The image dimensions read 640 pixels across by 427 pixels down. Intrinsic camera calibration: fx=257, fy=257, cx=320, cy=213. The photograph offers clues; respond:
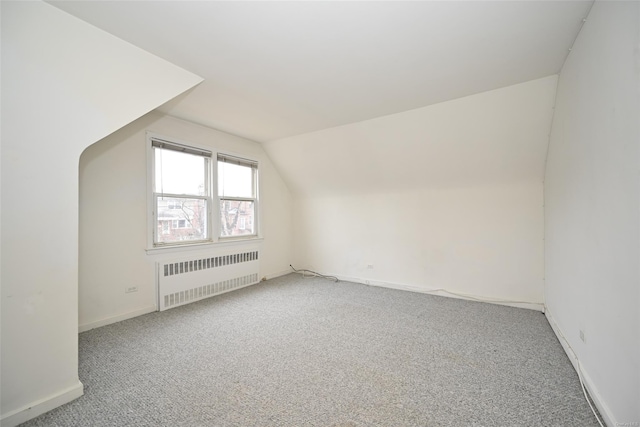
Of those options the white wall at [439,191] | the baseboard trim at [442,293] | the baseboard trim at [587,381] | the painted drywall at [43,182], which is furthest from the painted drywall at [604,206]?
the painted drywall at [43,182]

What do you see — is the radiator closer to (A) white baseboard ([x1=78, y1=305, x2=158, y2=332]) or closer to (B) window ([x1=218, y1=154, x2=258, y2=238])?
(A) white baseboard ([x1=78, y1=305, x2=158, y2=332])

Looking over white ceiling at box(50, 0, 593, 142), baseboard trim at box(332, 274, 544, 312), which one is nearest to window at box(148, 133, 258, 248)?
white ceiling at box(50, 0, 593, 142)

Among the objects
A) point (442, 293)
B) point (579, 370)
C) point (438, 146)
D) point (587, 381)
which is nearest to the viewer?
point (587, 381)

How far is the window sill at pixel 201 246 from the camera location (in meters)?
3.18

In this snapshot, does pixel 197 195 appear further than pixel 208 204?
No

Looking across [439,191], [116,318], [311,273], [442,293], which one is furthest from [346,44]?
[311,273]

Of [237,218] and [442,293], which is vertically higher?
[237,218]

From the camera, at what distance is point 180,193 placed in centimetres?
344

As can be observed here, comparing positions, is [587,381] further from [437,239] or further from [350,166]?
[350,166]

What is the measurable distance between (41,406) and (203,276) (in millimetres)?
2055

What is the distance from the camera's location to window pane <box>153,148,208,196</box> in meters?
3.26

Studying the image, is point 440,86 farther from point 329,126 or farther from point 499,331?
point 499,331

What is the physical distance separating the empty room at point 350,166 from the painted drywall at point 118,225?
2 centimetres

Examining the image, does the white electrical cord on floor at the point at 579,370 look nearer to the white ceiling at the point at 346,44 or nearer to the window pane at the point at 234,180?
the white ceiling at the point at 346,44
